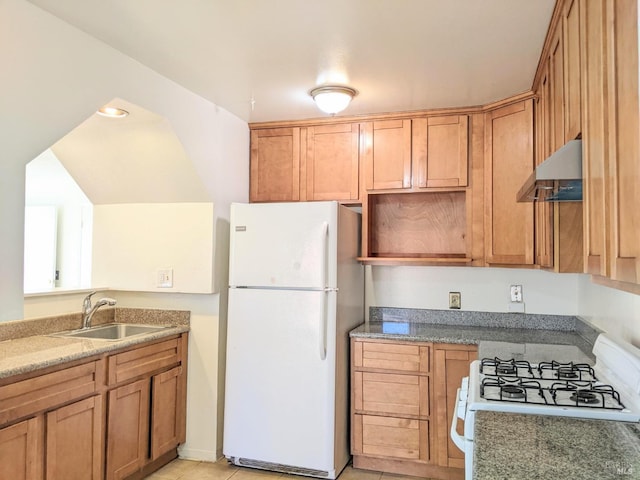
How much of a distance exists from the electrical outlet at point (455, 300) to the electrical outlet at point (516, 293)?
36 centimetres

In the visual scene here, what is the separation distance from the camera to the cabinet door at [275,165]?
3551 millimetres

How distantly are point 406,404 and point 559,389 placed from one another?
1361 mm

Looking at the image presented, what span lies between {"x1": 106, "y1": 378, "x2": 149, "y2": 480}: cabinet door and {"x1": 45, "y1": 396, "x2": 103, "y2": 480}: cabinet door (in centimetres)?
8

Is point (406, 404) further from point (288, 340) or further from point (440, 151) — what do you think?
point (440, 151)

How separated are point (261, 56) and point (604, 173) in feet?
5.60

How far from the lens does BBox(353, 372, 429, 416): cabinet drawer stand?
117 inches

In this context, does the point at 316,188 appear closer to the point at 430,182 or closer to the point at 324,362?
the point at 430,182

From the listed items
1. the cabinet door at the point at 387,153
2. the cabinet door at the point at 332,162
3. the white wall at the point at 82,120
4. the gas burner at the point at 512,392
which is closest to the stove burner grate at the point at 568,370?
the gas burner at the point at 512,392

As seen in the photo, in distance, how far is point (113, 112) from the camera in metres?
2.61

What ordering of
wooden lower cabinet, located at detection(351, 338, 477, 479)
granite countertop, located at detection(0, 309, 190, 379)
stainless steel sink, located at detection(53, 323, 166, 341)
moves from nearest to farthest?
1. granite countertop, located at detection(0, 309, 190, 379)
2. wooden lower cabinet, located at detection(351, 338, 477, 479)
3. stainless steel sink, located at detection(53, 323, 166, 341)

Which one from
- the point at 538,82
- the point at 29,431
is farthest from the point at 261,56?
the point at 29,431

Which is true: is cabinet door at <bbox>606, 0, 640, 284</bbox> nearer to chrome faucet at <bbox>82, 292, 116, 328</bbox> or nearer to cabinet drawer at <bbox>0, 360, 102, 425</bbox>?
cabinet drawer at <bbox>0, 360, 102, 425</bbox>

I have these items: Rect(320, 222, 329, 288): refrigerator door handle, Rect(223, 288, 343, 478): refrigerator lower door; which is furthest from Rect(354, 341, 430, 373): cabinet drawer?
Rect(320, 222, 329, 288): refrigerator door handle

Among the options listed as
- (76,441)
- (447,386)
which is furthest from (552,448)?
(76,441)
